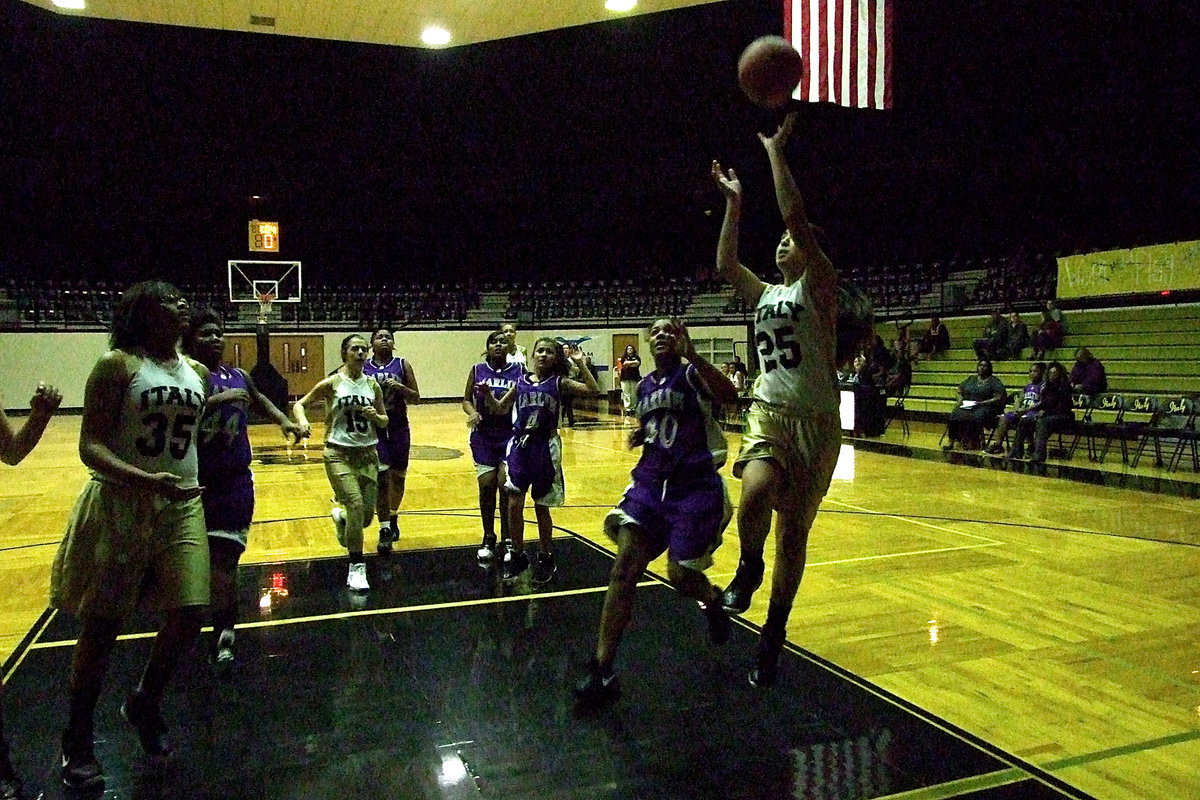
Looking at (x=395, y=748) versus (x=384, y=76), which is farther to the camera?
(x=384, y=76)

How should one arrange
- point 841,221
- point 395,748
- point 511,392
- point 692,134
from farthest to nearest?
point 841,221, point 692,134, point 511,392, point 395,748

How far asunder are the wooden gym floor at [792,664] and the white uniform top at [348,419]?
0.89 metres

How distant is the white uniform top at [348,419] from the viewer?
5.41 m

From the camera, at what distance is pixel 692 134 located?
19156 millimetres

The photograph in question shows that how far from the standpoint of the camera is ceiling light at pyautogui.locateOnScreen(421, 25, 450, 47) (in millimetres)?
8641

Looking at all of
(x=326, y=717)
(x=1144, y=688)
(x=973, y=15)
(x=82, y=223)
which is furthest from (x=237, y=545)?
(x=82, y=223)

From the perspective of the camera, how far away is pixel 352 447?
5414mm

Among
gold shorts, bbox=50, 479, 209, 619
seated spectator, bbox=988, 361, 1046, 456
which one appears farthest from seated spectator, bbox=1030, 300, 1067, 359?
gold shorts, bbox=50, 479, 209, 619

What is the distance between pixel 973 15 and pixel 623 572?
1297 cm

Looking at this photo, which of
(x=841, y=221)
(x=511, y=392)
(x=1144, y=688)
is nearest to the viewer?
(x=1144, y=688)

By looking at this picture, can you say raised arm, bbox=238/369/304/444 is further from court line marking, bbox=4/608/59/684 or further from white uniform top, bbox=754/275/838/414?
white uniform top, bbox=754/275/838/414

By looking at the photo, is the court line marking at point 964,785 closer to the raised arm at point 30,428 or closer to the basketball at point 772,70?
the basketball at point 772,70

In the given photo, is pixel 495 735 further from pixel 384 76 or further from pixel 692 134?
pixel 692 134

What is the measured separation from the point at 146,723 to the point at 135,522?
0.72 meters
